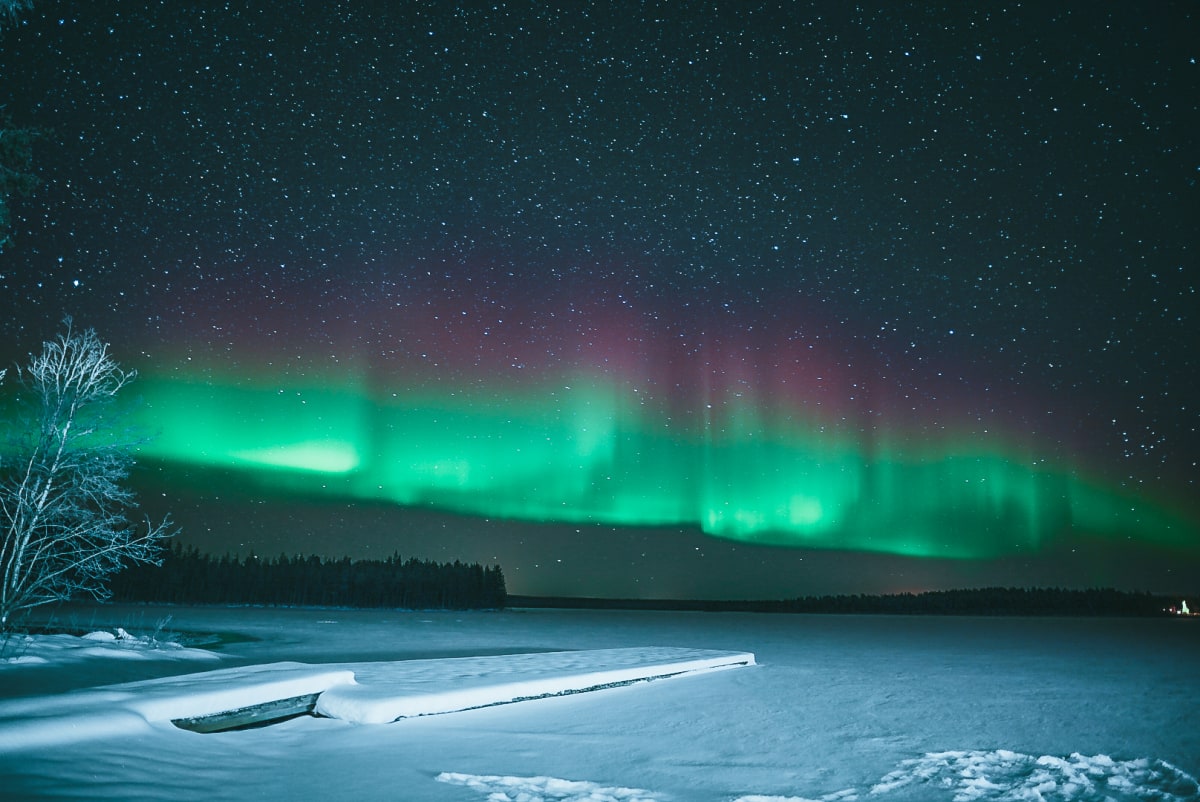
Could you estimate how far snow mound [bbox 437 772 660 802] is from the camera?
19.9 ft

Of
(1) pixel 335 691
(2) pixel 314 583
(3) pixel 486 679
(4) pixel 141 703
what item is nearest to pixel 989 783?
(3) pixel 486 679

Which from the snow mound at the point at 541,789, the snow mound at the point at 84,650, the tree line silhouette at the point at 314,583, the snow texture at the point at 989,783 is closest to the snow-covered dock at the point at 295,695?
the snow mound at the point at 541,789

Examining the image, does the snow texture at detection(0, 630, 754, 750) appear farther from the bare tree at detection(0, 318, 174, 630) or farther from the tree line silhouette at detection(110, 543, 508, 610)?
the tree line silhouette at detection(110, 543, 508, 610)

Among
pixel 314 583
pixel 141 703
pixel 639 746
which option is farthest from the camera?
pixel 314 583

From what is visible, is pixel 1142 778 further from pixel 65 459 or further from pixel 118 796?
pixel 65 459

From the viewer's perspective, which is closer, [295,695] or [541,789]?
[541,789]

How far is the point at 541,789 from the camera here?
6.31 meters

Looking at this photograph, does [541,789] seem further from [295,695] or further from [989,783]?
[295,695]

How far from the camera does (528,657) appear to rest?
16.6 metres

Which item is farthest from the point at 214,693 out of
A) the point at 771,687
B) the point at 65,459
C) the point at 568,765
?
the point at 771,687

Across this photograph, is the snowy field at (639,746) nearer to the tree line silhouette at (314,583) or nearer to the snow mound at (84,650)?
the snow mound at (84,650)

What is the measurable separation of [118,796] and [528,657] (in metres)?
11.9

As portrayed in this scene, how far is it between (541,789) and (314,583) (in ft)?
447

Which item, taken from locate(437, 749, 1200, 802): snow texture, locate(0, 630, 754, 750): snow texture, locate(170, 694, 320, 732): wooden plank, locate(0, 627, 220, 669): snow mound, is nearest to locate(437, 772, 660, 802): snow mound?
locate(437, 749, 1200, 802): snow texture
